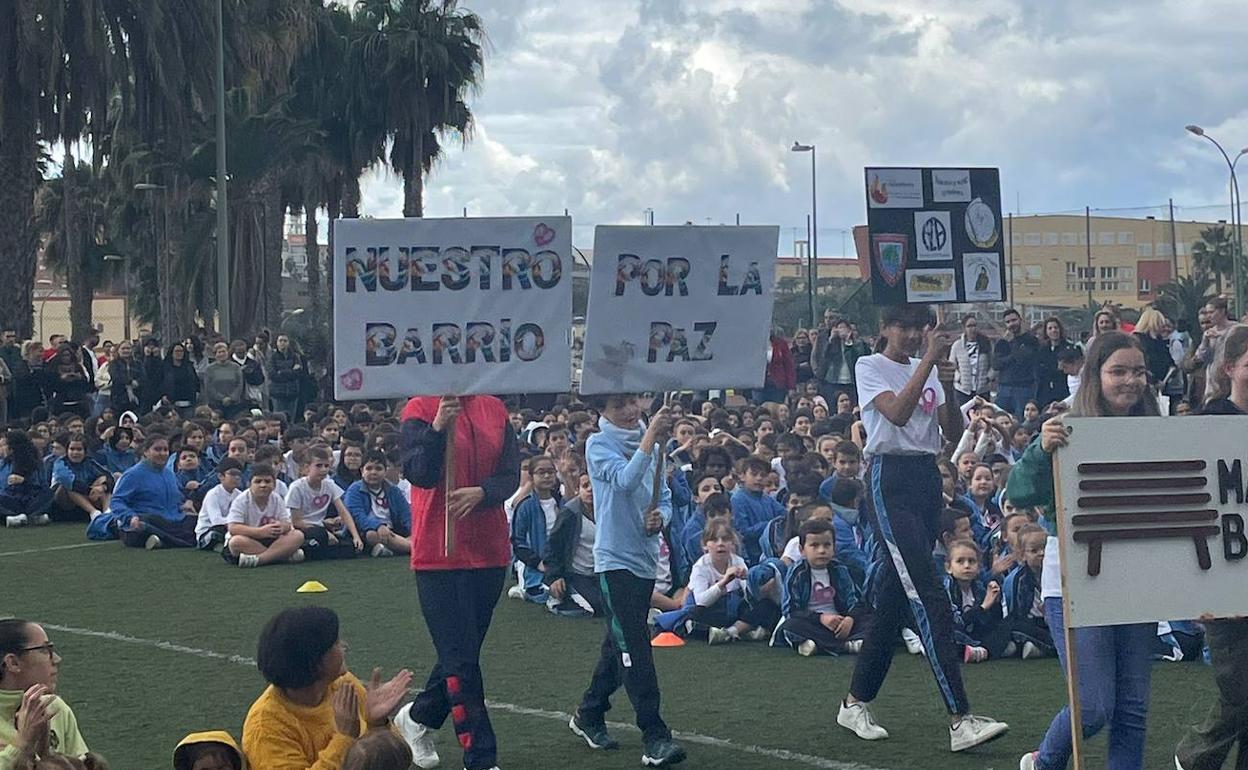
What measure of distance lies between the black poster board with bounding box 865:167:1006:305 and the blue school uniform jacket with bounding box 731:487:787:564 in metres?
4.69

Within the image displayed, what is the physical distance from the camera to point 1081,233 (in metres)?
63.2

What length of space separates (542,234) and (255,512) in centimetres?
894

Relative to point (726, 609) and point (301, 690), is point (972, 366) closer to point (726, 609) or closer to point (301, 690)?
point (726, 609)

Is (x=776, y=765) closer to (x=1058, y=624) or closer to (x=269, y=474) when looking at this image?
(x=1058, y=624)

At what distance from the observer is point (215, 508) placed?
654 inches

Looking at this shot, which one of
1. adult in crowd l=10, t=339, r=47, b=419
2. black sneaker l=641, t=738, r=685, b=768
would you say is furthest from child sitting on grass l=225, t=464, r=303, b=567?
adult in crowd l=10, t=339, r=47, b=419

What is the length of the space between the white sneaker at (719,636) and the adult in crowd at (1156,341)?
9633 millimetres

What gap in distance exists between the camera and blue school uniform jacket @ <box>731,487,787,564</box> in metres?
13.0

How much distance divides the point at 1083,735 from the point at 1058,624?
0.45m

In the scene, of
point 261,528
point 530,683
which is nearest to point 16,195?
point 261,528

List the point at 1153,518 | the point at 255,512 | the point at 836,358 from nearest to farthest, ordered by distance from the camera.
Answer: the point at 1153,518, the point at 255,512, the point at 836,358

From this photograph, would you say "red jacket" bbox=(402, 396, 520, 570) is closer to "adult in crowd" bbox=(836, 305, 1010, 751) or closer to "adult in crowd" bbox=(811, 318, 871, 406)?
"adult in crowd" bbox=(836, 305, 1010, 751)

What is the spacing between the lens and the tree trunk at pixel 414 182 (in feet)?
142

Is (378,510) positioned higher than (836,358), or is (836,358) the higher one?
(836,358)
